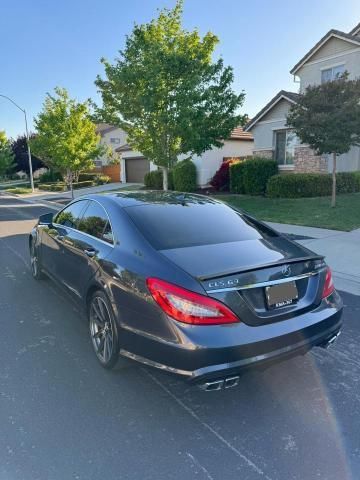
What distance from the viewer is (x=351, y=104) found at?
11.3 m

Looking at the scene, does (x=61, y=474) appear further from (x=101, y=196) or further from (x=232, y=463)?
(x=101, y=196)

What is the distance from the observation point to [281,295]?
2.70 metres

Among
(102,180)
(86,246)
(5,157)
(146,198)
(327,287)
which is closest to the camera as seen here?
(327,287)

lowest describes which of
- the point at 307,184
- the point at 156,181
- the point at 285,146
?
the point at 307,184

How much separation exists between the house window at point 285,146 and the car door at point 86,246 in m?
15.8

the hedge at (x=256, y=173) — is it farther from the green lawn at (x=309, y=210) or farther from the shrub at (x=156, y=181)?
the shrub at (x=156, y=181)

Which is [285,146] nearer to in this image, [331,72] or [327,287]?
[331,72]

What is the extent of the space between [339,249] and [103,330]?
5.86 metres

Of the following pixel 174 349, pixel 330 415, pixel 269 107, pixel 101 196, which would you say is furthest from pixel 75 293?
pixel 269 107

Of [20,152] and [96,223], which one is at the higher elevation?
[20,152]

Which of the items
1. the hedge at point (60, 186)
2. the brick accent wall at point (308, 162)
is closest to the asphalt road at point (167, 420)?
the brick accent wall at point (308, 162)

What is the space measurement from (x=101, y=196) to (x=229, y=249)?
172 cm

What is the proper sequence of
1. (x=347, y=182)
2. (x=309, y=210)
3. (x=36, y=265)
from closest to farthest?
(x=36, y=265) → (x=309, y=210) → (x=347, y=182)

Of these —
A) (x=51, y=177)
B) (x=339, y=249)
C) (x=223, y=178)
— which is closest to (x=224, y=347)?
(x=339, y=249)
